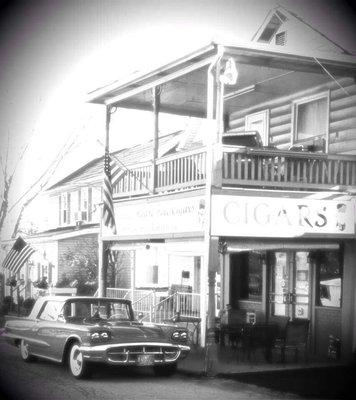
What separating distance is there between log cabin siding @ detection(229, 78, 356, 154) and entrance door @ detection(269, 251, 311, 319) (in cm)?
239

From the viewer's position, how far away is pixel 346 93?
13406 mm

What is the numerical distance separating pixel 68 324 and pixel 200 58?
512cm

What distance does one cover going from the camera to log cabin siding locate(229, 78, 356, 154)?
44.8ft

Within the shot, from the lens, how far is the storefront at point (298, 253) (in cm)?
1184

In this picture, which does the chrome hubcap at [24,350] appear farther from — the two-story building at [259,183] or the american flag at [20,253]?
the american flag at [20,253]

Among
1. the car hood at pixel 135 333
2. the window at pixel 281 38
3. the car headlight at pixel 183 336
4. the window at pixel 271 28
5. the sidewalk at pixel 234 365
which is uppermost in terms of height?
the window at pixel 271 28

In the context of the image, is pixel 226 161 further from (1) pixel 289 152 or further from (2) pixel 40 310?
(2) pixel 40 310

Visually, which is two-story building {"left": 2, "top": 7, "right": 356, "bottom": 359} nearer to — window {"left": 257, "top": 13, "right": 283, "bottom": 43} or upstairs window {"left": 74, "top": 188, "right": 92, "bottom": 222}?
window {"left": 257, "top": 13, "right": 283, "bottom": 43}

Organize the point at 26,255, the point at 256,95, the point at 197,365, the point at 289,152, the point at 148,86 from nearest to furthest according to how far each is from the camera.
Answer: the point at 197,365, the point at 289,152, the point at 148,86, the point at 256,95, the point at 26,255

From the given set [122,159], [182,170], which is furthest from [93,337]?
[122,159]

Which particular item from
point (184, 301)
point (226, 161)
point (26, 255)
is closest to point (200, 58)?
point (226, 161)

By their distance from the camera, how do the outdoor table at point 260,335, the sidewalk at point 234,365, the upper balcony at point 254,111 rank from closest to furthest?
1. the sidewalk at point 234,365
2. the upper balcony at point 254,111
3. the outdoor table at point 260,335

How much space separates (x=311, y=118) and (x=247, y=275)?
3.97 m

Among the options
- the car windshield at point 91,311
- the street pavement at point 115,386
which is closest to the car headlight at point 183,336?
the street pavement at point 115,386
